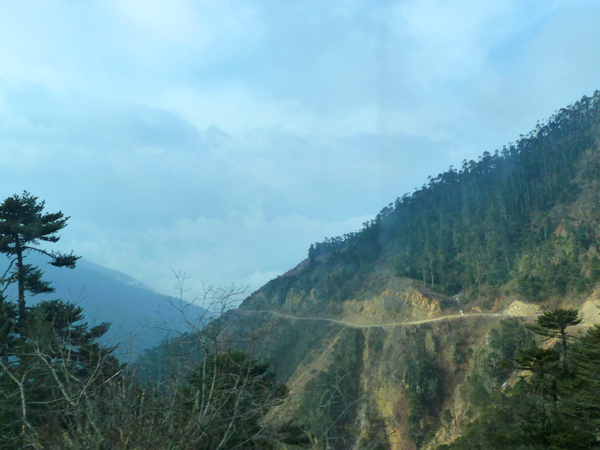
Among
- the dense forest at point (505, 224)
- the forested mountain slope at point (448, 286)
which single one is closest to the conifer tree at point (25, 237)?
the forested mountain slope at point (448, 286)

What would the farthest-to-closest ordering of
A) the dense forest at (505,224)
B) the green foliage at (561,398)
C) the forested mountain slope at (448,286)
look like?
the dense forest at (505,224) < the forested mountain slope at (448,286) < the green foliage at (561,398)

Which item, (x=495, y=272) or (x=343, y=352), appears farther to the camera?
(x=495, y=272)

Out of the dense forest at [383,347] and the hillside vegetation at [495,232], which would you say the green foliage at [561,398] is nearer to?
the dense forest at [383,347]

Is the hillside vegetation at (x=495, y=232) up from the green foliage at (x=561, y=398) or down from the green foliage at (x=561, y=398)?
up

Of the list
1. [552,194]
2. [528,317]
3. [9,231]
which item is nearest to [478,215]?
[552,194]

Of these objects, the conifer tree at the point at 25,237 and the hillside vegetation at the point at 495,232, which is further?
the hillside vegetation at the point at 495,232

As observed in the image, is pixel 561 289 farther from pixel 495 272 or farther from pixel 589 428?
pixel 589 428

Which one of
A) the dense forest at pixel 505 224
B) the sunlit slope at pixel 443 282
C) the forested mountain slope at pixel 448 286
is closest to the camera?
the forested mountain slope at pixel 448 286

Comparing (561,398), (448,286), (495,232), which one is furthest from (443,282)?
(561,398)

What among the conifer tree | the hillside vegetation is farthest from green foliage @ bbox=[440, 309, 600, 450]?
the hillside vegetation

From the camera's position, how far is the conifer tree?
14.4 meters

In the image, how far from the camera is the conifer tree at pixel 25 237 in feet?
47.1

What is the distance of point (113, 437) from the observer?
11.6 ft

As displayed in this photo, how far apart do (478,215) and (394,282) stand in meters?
19.4
